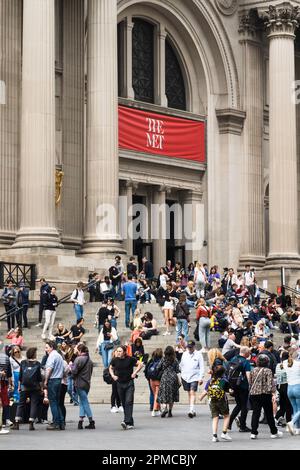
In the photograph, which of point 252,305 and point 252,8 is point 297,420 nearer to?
point 252,305

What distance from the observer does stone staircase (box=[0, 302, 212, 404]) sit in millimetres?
34406

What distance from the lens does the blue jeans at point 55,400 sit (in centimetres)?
2683

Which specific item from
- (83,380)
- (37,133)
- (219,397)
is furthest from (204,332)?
(219,397)

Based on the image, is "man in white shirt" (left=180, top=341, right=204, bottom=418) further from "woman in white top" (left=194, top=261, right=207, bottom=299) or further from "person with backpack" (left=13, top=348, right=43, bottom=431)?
"woman in white top" (left=194, top=261, right=207, bottom=299)

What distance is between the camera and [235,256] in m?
56.5

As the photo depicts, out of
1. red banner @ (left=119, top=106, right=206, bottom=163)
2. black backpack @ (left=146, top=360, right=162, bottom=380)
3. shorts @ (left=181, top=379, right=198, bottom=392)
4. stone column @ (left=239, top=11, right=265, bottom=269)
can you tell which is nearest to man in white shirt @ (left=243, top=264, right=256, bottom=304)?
red banner @ (left=119, top=106, right=206, bottom=163)

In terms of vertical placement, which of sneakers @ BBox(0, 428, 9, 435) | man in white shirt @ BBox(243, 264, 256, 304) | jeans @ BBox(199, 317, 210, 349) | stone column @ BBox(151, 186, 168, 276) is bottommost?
sneakers @ BBox(0, 428, 9, 435)

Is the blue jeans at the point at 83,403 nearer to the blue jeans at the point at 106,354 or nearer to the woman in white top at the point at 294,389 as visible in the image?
the woman in white top at the point at 294,389

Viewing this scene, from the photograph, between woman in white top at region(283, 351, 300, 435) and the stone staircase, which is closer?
woman in white top at region(283, 351, 300, 435)

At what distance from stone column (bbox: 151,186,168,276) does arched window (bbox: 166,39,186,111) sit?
405cm

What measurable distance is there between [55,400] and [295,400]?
4.66 m

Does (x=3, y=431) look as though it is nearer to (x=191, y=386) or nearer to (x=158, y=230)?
(x=191, y=386)

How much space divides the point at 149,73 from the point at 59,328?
842 inches

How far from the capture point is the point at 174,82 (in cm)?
5656
